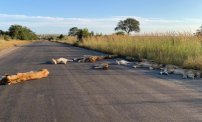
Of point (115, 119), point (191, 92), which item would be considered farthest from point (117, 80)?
point (115, 119)

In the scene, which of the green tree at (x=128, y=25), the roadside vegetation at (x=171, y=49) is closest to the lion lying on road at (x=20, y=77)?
the roadside vegetation at (x=171, y=49)

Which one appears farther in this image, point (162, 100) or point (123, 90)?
point (123, 90)

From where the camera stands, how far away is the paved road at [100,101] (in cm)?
673

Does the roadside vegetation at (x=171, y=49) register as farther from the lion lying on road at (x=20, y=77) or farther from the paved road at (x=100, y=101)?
the lion lying on road at (x=20, y=77)

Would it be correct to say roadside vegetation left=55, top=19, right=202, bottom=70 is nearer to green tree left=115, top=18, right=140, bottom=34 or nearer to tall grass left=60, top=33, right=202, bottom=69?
tall grass left=60, top=33, right=202, bottom=69

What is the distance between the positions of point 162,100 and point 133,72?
5323mm

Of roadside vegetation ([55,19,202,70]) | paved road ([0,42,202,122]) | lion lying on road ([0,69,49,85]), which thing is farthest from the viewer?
roadside vegetation ([55,19,202,70])

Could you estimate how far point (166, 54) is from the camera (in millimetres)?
18078

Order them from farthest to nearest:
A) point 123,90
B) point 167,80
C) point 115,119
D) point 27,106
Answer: point 167,80 < point 123,90 < point 27,106 < point 115,119

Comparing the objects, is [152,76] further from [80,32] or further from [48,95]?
[80,32]

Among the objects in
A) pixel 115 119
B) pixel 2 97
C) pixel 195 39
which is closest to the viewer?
pixel 115 119

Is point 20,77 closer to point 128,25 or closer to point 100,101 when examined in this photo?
point 100,101

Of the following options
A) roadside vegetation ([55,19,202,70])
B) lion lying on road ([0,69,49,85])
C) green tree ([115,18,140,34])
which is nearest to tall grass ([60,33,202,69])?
roadside vegetation ([55,19,202,70])

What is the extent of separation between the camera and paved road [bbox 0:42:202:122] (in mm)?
6733
